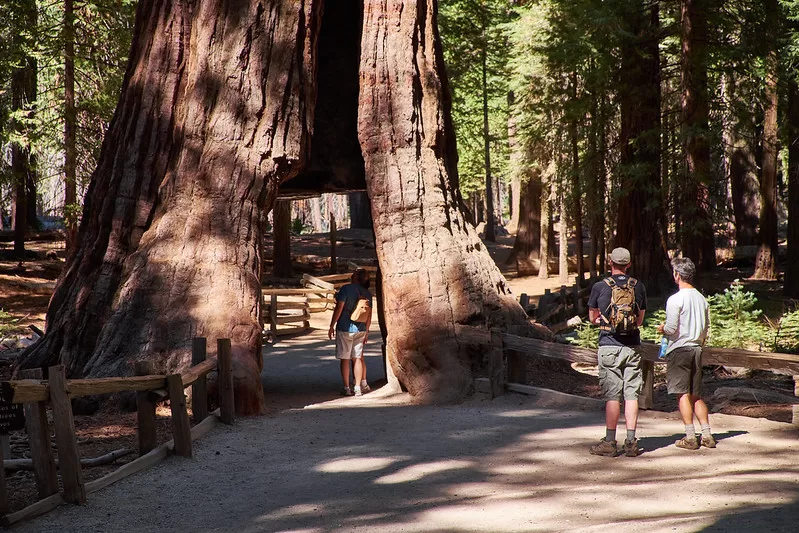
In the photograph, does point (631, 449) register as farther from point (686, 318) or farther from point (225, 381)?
point (225, 381)

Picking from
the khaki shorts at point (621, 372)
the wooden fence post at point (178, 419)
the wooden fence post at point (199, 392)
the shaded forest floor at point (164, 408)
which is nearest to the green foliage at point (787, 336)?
the shaded forest floor at point (164, 408)

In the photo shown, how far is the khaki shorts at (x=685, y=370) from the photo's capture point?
25.3 ft

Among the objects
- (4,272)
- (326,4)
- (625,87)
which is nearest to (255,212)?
(326,4)

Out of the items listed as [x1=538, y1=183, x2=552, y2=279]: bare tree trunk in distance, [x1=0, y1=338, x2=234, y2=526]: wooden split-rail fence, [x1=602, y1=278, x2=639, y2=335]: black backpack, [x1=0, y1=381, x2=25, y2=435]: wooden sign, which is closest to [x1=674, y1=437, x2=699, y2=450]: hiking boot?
[x1=602, y1=278, x2=639, y2=335]: black backpack

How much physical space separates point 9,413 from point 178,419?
210 cm

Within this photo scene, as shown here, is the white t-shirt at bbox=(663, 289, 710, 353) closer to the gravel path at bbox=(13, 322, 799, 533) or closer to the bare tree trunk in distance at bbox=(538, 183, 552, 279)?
the gravel path at bbox=(13, 322, 799, 533)

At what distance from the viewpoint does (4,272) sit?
84.1ft

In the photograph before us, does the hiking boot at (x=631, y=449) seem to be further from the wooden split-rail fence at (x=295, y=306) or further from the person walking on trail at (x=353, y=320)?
the wooden split-rail fence at (x=295, y=306)

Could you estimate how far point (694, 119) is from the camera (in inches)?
757

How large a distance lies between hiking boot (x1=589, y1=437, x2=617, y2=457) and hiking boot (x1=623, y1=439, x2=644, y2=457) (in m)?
0.11

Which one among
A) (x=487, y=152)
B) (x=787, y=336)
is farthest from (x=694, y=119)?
(x=487, y=152)

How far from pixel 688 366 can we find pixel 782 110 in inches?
774

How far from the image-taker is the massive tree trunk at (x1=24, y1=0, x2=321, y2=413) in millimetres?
11070

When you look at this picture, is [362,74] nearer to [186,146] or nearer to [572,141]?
[186,146]
